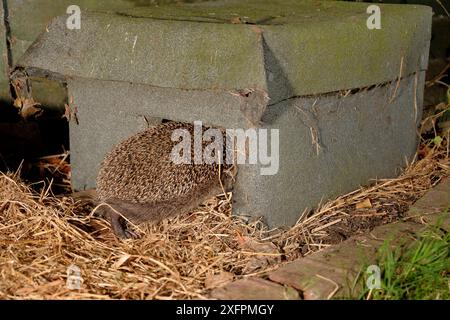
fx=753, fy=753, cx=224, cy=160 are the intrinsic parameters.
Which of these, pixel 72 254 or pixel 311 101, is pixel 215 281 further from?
pixel 311 101

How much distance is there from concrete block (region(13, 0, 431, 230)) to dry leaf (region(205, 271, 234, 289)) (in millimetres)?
515

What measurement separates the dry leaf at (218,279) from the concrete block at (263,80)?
515mm

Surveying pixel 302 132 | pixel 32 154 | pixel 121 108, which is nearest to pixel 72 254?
pixel 121 108

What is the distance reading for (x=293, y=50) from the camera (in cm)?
359

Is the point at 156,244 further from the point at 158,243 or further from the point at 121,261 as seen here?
the point at 121,261

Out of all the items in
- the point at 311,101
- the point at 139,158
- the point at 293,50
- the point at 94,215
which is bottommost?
the point at 94,215

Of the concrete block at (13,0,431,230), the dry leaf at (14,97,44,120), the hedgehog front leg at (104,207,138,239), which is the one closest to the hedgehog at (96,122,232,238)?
the hedgehog front leg at (104,207,138,239)

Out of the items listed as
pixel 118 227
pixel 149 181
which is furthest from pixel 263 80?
pixel 118 227

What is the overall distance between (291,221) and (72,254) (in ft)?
3.75

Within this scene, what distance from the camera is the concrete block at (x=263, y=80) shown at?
357 cm

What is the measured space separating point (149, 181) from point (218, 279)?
0.74 meters

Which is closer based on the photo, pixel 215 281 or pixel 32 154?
pixel 215 281

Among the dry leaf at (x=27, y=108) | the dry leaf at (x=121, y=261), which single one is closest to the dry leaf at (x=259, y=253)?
the dry leaf at (x=121, y=261)

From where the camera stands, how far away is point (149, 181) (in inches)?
149
